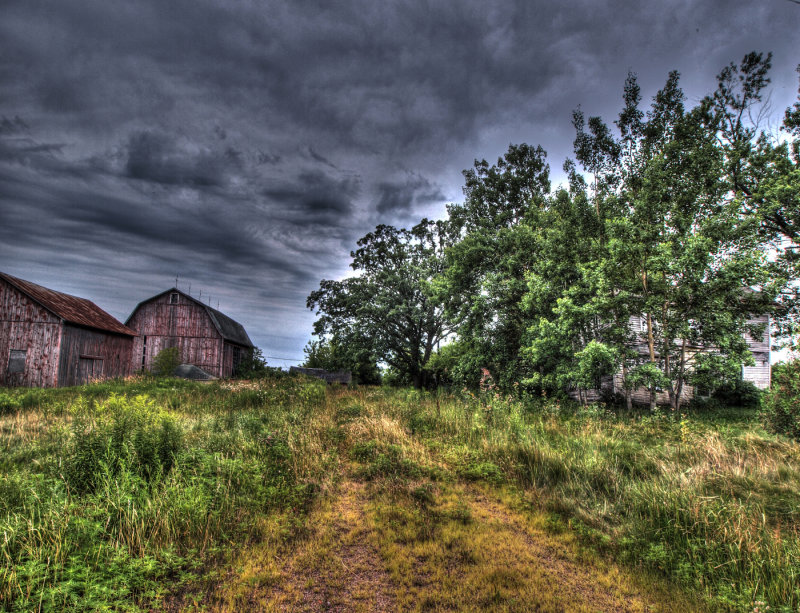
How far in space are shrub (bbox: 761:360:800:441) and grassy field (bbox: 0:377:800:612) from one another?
671 millimetres

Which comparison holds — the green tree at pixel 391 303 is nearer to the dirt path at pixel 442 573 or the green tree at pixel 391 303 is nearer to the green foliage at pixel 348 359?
the green foliage at pixel 348 359

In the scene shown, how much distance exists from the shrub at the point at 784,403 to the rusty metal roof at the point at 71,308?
29.9m

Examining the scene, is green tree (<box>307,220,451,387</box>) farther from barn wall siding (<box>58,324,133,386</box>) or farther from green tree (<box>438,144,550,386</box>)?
barn wall siding (<box>58,324,133,386</box>)

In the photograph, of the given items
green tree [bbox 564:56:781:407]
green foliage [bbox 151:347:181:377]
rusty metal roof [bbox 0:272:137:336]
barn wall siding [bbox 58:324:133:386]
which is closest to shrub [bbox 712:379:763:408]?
green tree [bbox 564:56:781:407]

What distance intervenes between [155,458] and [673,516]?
722 cm

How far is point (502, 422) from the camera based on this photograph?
893cm

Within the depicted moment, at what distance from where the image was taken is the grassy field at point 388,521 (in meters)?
3.21

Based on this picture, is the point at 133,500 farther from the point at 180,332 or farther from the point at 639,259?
the point at 180,332

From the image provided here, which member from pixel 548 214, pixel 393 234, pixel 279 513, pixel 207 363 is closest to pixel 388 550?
pixel 279 513

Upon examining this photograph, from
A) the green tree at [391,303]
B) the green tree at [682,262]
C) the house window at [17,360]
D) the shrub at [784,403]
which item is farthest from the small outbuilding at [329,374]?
the shrub at [784,403]

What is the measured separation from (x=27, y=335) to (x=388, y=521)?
2614cm


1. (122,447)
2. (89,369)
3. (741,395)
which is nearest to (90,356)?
(89,369)

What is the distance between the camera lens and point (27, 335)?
1988 cm

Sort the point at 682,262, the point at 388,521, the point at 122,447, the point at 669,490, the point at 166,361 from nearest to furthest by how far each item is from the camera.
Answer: the point at 388,521 < the point at 669,490 < the point at 122,447 < the point at 682,262 < the point at 166,361
